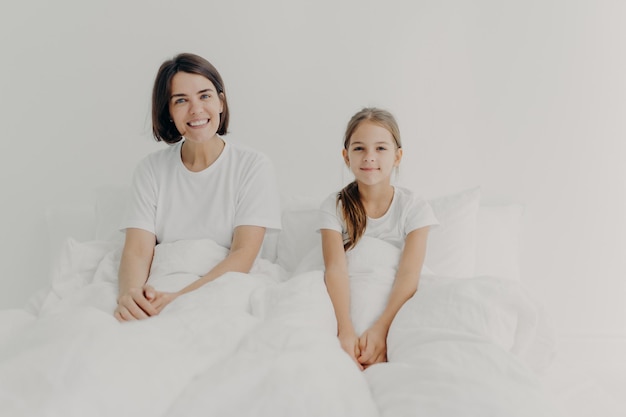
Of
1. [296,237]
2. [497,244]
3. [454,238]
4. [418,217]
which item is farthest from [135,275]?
[497,244]

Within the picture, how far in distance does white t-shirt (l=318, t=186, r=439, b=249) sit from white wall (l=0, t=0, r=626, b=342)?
1.92 feet

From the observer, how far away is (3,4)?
7.60 feet

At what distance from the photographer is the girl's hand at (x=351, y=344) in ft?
4.14

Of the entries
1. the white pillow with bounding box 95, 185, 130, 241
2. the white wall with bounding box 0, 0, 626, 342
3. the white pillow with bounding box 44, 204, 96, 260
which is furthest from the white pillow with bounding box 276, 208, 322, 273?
the white pillow with bounding box 44, 204, 96, 260

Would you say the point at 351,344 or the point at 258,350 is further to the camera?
the point at 351,344

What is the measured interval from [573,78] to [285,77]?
3.49ft

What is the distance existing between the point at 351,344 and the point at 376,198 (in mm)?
562

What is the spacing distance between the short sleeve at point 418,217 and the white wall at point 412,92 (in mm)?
598

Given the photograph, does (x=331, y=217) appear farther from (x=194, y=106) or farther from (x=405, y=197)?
(x=194, y=106)

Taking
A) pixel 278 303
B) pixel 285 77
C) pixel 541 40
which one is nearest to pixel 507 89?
pixel 541 40

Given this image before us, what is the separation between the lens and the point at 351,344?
1276 mm

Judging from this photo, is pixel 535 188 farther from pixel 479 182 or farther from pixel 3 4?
pixel 3 4

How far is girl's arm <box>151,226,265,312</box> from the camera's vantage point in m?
1.48

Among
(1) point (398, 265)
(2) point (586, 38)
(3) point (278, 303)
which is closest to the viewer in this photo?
(3) point (278, 303)
